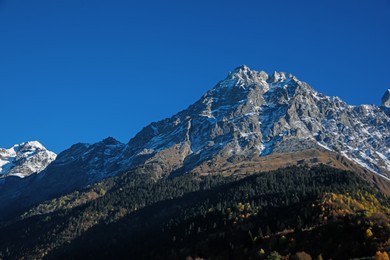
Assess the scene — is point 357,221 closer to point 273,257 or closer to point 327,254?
point 327,254

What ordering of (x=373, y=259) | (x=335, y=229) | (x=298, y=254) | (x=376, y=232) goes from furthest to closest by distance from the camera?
(x=335, y=229) → (x=376, y=232) → (x=298, y=254) → (x=373, y=259)

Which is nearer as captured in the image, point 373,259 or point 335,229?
point 373,259

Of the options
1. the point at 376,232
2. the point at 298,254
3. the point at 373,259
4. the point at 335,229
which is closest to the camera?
the point at 373,259

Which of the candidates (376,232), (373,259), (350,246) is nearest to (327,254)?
(350,246)

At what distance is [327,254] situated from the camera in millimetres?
179625

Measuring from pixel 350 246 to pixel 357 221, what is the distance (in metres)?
20.5

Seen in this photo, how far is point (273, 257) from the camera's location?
17225 cm

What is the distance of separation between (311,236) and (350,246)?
20977 millimetres

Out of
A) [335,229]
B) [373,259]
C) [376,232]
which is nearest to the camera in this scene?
[373,259]

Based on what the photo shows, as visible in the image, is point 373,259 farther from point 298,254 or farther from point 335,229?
point 335,229

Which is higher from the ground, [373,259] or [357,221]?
[357,221]

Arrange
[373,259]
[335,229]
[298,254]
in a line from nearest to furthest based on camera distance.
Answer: [373,259] < [298,254] < [335,229]

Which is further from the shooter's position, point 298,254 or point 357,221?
point 357,221

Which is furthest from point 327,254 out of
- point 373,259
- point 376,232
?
point 373,259
